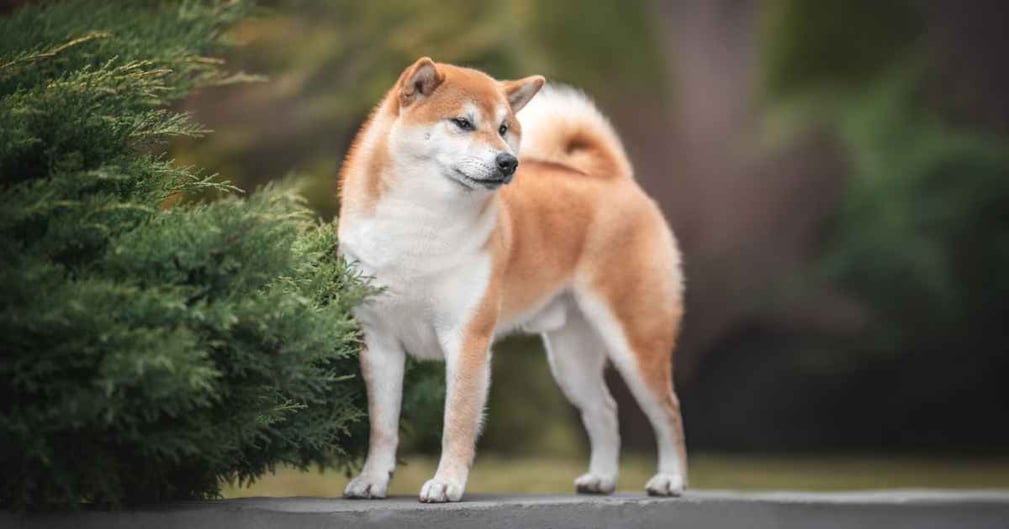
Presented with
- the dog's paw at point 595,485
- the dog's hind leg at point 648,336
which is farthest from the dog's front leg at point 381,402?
the dog's paw at point 595,485

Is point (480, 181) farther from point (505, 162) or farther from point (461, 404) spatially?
point (461, 404)

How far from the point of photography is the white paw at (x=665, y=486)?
15.4ft

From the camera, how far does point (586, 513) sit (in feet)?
13.8

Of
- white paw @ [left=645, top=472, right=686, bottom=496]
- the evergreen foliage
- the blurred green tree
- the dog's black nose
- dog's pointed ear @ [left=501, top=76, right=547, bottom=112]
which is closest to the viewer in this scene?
the evergreen foliage

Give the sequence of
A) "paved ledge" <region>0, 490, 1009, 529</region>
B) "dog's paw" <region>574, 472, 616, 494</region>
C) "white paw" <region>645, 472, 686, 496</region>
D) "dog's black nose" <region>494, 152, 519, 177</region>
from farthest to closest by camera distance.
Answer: "dog's paw" <region>574, 472, 616, 494</region>, "white paw" <region>645, 472, 686, 496</region>, "dog's black nose" <region>494, 152, 519, 177</region>, "paved ledge" <region>0, 490, 1009, 529</region>

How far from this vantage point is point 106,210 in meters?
3.55

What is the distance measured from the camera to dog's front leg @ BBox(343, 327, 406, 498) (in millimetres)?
4137

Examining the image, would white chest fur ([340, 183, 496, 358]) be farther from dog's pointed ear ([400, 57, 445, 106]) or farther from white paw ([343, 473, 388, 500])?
white paw ([343, 473, 388, 500])

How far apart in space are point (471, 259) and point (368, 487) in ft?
2.50

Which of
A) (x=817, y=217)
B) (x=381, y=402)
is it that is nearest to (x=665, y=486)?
(x=381, y=402)

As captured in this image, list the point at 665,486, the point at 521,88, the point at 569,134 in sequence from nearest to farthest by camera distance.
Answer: the point at 521,88 < the point at 665,486 < the point at 569,134

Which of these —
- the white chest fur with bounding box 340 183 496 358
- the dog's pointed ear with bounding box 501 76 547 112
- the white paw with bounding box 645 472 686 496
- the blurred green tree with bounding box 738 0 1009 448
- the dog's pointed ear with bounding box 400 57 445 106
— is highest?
the blurred green tree with bounding box 738 0 1009 448

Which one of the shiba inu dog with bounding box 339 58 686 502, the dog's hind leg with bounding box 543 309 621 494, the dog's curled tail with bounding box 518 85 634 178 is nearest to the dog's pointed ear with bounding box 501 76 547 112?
the shiba inu dog with bounding box 339 58 686 502

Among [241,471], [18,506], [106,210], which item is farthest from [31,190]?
[241,471]
